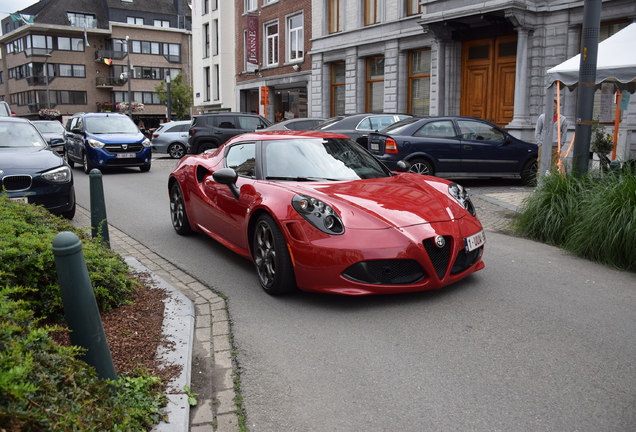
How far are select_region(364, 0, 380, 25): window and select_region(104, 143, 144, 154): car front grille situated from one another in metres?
14.5

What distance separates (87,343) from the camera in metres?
2.87

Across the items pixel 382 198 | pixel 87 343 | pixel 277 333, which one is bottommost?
pixel 277 333

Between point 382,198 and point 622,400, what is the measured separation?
2469mm

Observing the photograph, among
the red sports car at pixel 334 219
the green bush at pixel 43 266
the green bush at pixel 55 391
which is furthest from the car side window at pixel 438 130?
the green bush at pixel 55 391

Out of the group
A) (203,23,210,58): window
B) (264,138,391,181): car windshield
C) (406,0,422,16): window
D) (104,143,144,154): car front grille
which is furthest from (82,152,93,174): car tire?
(203,23,210,58): window

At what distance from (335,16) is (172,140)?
11.5 metres

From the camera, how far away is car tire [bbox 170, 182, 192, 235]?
24.6ft

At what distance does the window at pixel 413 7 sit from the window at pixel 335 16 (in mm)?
4948

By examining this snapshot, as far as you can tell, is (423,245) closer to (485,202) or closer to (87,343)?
(87,343)

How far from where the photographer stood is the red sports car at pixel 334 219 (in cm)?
458

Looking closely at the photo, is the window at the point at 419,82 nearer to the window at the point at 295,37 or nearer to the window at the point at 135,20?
the window at the point at 295,37

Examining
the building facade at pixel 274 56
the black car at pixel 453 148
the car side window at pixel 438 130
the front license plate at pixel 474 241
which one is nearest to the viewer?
the front license plate at pixel 474 241

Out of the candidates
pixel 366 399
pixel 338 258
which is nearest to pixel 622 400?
pixel 366 399

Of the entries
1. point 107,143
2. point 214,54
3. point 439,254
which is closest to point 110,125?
point 107,143
